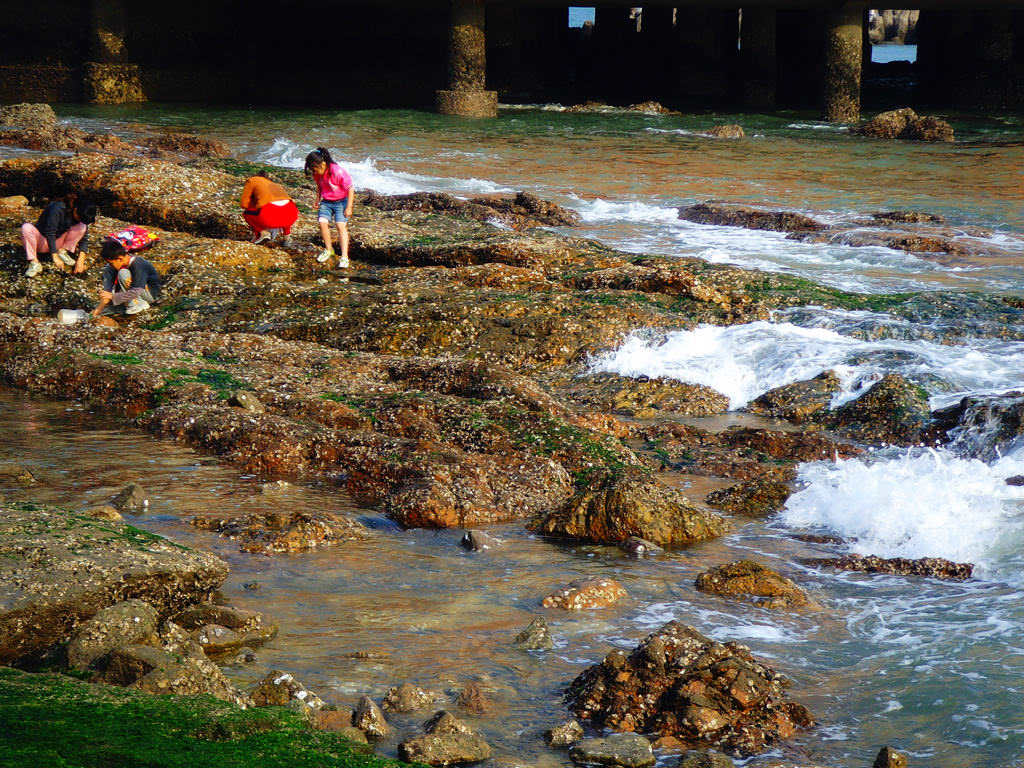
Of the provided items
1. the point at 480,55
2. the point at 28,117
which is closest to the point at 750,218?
the point at 480,55

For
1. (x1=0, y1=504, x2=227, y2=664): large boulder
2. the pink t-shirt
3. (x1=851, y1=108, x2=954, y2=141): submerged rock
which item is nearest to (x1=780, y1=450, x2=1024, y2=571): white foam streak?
(x1=0, y1=504, x2=227, y2=664): large boulder

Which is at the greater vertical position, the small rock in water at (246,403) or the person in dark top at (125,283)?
the person in dark top at (125,283)

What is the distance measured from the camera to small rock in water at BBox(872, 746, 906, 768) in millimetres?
3760

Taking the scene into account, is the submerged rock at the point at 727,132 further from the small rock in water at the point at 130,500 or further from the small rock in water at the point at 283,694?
the small rock in water at the point at 283,694

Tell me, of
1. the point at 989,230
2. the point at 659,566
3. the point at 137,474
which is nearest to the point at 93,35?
the point at 989,230

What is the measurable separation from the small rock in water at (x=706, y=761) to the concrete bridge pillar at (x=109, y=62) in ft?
92.3

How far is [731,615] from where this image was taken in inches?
200

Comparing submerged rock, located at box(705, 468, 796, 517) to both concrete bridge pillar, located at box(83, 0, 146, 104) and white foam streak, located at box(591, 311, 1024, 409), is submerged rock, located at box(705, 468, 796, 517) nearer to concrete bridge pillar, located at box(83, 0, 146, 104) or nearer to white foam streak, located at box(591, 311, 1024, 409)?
white foam streak, located at box(591, 311, 1024, 409)

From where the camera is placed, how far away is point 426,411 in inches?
292

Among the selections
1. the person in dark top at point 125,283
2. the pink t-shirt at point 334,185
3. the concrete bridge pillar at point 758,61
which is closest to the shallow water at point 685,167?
the concrete bridge pillar at point 758,61

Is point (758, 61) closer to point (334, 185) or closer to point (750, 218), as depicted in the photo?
point (750, 218)

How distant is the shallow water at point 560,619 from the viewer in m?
4.19

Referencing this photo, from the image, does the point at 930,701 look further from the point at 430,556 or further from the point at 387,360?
the point at 387,360

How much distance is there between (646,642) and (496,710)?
63 centimetres
